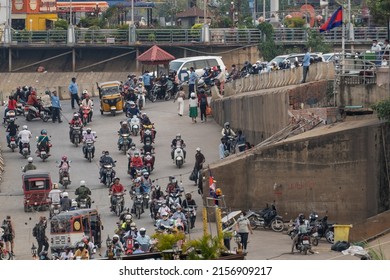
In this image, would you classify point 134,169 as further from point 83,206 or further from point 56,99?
point 56,99

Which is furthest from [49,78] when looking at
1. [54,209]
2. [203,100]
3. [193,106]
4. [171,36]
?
[54,209]

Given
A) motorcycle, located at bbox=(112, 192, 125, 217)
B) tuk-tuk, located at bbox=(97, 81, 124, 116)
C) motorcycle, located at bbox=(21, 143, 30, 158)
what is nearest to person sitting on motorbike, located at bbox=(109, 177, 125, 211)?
motorcycle, located at bbox=(112, 192, 125, 217)

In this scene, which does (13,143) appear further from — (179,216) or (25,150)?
(179,216)

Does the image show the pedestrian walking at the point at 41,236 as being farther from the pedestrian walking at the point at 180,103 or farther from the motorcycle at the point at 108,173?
the pedestrian walking at the point at 180,103

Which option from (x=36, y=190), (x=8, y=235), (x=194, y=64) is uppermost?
(x=194, y=64)

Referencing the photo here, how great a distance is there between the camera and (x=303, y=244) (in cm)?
3447

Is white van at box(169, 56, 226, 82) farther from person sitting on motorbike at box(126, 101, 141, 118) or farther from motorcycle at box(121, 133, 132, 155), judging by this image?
motorcycle at box(121, 133, 132, 155)

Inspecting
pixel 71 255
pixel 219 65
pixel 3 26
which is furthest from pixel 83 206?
pixel 3 26

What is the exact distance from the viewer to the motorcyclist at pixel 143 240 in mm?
34375

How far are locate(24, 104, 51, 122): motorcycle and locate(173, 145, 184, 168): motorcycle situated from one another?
10.8m

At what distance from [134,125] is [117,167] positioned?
12.7ft

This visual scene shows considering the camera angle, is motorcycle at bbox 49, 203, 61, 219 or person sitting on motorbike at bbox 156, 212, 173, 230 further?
motorcycle at bbox 49, 203, 61, 219

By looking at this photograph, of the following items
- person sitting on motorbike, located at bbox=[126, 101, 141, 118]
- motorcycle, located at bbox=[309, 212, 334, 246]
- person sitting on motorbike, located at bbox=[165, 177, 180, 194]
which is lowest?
motorcycle, located at bbox=[309, 212, 334, 246]

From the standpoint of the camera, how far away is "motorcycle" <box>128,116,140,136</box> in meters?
50.2
